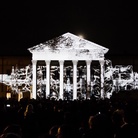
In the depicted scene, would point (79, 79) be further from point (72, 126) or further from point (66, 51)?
point (72, 126)

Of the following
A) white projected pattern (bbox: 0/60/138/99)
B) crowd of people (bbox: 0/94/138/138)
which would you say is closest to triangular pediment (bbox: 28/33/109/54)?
white projected pattern (bbox: 0/60/138/99)

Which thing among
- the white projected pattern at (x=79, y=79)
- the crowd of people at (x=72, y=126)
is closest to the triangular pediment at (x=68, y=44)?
the white projected pattern at (x=79, y=79)

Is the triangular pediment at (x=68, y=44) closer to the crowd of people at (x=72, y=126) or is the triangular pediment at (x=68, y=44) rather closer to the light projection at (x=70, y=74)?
the light projection at (x=70, y=74)

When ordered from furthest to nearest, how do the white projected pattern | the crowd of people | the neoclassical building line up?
1. the white projected pattern
2. the neoclassical building
3. the crowd of people

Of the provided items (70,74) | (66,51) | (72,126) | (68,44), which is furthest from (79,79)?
(72,126)

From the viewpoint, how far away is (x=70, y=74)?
→ 81.3m

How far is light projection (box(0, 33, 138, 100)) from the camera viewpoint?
7238 centimetres

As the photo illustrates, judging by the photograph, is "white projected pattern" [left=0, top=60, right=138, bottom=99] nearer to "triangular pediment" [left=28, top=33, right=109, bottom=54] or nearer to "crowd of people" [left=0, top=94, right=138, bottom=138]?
"triangular pediment" [left=28, top=33, right=109, bottom=54]

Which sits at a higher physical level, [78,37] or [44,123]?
[78,37]

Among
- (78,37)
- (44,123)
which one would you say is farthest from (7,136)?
(78,37)

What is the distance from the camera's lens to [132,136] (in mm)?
9672

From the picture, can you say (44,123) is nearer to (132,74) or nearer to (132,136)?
(132,136)

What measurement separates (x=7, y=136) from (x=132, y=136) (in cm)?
303

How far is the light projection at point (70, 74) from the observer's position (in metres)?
72.4
